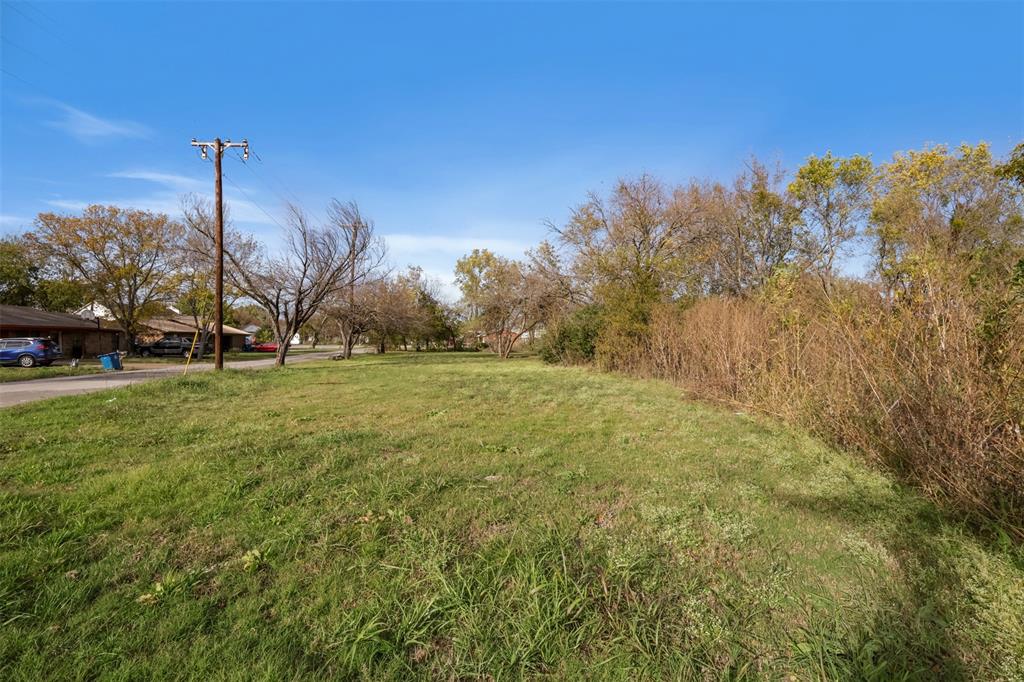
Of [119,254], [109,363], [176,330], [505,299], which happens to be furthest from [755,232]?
[176,330]

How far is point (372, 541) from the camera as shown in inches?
122

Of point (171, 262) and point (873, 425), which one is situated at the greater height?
point (171, 262)

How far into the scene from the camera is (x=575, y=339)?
21.4 m

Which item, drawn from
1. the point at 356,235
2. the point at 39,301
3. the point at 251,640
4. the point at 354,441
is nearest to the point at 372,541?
the point at 251,640

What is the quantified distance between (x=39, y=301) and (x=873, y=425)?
188 feet

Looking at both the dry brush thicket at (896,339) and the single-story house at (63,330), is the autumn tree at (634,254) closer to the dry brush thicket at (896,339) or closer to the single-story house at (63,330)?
the dry brush thicket at (896,339)

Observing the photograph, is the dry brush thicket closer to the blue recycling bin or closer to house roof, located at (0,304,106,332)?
the blue recycling bin

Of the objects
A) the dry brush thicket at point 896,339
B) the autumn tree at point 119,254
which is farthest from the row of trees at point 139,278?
the dry brush thicket at point 896,339

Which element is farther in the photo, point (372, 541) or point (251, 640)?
point (372, 541)

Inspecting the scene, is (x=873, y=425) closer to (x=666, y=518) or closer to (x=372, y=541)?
(x=666, y=518)

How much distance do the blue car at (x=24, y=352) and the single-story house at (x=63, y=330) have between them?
3656mm

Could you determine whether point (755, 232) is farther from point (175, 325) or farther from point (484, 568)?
point (175, 325)

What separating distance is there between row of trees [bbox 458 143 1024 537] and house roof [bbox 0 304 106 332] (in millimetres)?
31256

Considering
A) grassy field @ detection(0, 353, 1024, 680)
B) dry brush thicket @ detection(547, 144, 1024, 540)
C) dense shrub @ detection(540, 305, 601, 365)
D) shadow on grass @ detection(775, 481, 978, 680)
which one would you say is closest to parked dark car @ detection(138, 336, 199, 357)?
dense shrub @ detection(540, 305, 601, 365)
